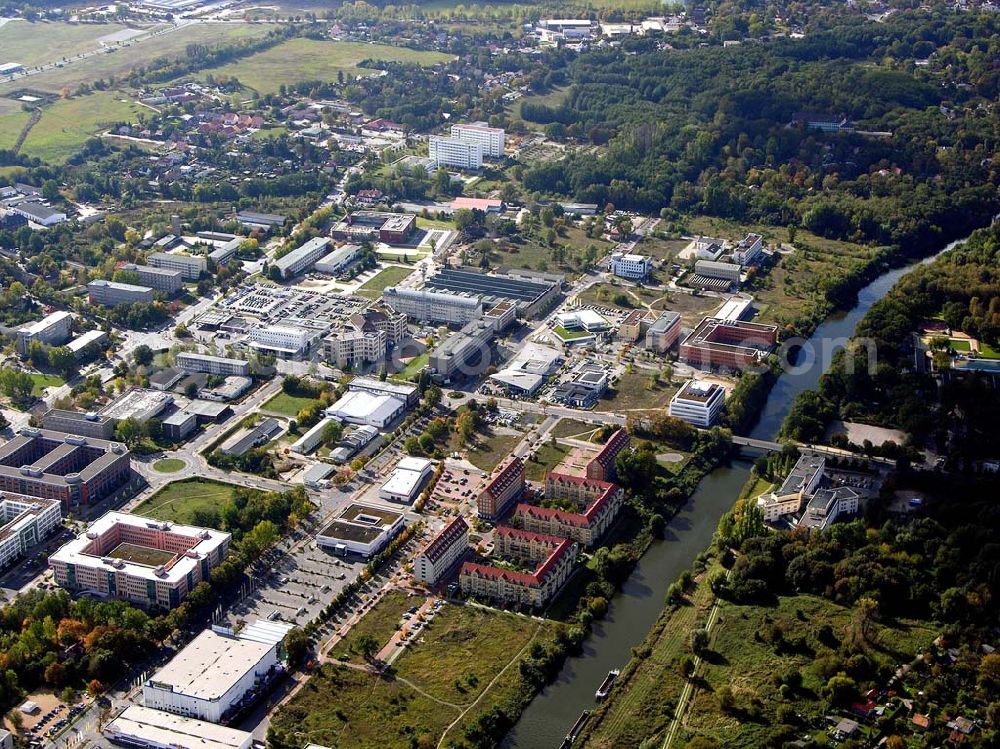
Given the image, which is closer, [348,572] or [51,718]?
[51,718]

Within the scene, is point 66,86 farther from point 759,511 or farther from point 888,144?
point 759,511

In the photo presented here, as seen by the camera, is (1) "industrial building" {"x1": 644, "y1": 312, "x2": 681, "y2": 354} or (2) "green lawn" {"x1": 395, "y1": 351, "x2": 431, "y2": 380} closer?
(2) "green lawn" {"x1": 395, "y1": 351, "x2": 431, "y2": 380}

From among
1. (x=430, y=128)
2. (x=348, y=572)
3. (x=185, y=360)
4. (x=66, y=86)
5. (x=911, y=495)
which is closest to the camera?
(x=348, y=572)

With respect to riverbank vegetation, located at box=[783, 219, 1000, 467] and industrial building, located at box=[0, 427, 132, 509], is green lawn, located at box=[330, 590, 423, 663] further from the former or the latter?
riverbank vegetation, located at box=[783, 219, 1000, 467]

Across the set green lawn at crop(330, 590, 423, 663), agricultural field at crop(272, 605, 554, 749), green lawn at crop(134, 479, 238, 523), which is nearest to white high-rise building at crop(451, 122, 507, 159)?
green lawn at crop(134, 479, 238, 523)

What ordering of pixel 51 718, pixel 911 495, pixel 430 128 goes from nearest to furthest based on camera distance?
pixel 51 718 < pixel 911 495 < pixel 430 128

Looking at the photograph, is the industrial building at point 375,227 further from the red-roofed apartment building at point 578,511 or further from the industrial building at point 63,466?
the red-roofed apartment building at point 578,511

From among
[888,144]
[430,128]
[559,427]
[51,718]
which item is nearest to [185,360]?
[559,427]

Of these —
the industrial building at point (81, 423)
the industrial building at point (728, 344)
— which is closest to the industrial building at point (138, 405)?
the industrial building at point (81, 423)
